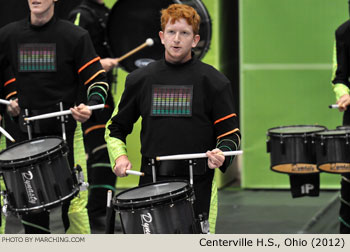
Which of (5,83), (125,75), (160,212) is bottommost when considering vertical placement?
(160,212)

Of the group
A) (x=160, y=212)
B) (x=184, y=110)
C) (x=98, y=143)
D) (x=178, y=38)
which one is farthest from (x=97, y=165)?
(x=160, y=212)

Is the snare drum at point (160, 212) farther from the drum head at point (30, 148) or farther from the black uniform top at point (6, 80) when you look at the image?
the black uniform top at point (6, 80)

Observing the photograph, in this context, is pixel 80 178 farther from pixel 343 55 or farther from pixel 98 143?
pixel 343 55

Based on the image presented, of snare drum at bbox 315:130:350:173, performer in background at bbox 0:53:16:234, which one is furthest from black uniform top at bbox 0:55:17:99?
snare drum at bbox 315:130:350:173

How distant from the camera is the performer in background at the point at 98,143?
7844 mm

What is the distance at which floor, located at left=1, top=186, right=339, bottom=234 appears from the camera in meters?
7.67

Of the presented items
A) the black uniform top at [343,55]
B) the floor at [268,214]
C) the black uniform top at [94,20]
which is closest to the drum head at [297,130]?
the black uniform top at [343,55]

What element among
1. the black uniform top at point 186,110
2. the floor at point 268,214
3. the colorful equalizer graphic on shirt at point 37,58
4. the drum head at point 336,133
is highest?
the colorful equalizer graphic on shirt at point 37,58

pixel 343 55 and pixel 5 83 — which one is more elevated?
pixel 343 55

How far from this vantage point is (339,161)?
651 centimetres

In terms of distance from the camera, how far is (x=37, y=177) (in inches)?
224

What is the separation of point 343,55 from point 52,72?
2156mm

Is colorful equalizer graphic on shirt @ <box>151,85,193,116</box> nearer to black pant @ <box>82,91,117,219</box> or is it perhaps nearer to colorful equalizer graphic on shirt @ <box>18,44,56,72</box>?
colorful equalizer graphic on shirt @ <box>18,44,56,72</box>

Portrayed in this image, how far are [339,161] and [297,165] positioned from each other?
27.6 inches
